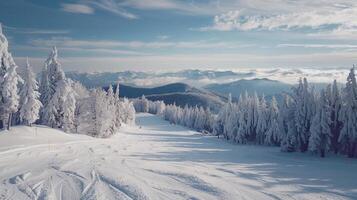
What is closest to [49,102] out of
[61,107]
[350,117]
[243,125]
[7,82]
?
[61,107]

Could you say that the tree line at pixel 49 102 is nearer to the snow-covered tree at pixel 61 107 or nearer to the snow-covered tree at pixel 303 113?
the snow-covered tree at pixel 61 107

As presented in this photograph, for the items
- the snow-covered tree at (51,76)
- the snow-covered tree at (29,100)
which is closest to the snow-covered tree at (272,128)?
the snow-covered tree at (51,76)

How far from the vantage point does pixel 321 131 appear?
54.9 m

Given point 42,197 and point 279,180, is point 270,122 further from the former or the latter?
point 42,197

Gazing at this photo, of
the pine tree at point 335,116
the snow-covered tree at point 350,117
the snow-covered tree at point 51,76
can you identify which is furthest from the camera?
the snow-covered tree at point 51,76

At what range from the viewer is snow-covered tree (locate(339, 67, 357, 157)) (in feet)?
175

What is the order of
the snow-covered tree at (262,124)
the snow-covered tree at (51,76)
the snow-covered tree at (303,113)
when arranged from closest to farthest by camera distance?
the snow-covered tree at (303,113), the snow-covered tree at (51,76), the snow-covered tree at (262,124)

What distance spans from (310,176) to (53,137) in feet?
130

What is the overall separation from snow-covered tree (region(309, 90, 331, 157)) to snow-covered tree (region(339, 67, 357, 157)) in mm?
1956

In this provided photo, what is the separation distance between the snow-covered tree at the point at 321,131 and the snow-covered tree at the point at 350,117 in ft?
6.42

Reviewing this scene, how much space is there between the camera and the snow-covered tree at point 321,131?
54.7m

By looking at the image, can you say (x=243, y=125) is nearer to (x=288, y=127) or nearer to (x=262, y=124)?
(x=262, y=124)

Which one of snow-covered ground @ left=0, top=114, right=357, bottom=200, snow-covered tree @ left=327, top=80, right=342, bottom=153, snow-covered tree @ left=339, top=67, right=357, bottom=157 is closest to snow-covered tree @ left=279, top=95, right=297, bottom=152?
snow-covered tree @ left=327, top=80, right=342, bottom=153

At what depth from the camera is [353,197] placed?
87.4 feet
